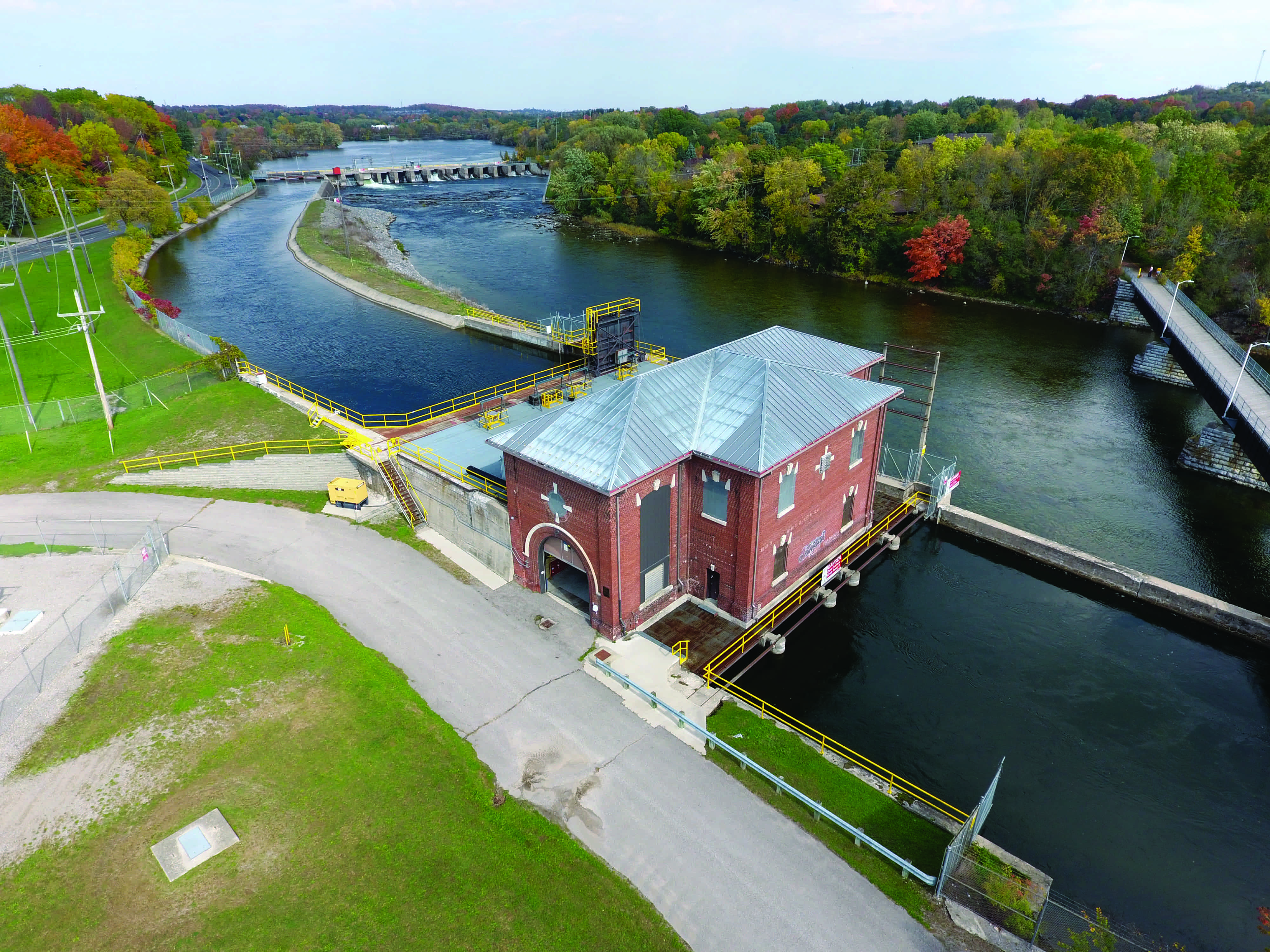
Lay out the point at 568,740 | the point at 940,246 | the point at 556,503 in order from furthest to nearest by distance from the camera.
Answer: the point at 940,246 < the point at 556,503 < the point at 568,740

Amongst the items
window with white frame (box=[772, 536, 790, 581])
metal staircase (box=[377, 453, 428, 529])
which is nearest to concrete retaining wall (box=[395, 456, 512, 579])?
metal staircase (box=[377, 453, 428, 529])

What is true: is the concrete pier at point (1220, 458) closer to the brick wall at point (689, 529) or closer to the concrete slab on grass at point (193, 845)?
the brick wall at point (689, 529)

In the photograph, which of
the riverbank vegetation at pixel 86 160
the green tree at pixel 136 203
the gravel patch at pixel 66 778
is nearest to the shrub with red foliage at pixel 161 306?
the riverbank vegetation at pixel 86 160

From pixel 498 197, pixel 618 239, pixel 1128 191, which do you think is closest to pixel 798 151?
pixel 618 239

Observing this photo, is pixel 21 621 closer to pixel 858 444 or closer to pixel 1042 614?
pixel 858 444

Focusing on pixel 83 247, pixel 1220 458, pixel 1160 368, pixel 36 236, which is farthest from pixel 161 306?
pixel 1160 368

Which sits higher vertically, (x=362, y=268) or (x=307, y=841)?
(x=362, y=268)
